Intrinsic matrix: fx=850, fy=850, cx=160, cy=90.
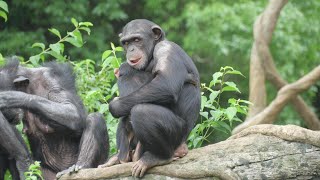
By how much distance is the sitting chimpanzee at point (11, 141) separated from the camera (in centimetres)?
826

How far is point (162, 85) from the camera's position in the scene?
7508 millimetres

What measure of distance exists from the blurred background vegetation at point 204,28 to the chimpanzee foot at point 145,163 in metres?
11.1

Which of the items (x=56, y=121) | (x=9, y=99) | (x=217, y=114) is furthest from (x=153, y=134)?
(x=9, y=99)

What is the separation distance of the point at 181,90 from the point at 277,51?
507 inches

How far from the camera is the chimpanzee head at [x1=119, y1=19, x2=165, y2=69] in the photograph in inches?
313

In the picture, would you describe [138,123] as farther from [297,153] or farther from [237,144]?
[297,153]

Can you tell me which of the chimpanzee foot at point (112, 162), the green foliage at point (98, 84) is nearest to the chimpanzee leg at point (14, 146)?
the chimpanzee foot at point (112, 162)

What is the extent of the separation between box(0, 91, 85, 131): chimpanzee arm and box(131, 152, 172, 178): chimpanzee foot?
1.17m

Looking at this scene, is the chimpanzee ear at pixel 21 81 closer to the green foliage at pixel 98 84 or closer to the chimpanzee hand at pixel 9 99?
the chimpanzee hand at pixel 9 99

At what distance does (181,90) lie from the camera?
305 inches

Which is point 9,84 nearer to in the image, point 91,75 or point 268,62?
point 91,75

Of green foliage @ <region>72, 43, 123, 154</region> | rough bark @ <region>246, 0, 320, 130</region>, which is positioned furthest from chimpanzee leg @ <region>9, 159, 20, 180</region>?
rough bark @ <region>246, 0, 320, 130</region>

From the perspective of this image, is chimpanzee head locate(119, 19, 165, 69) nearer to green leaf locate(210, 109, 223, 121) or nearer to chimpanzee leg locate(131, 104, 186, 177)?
chimpanzee leg locate(131, 104, 186, 177)

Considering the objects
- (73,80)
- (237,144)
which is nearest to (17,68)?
(73,80)
